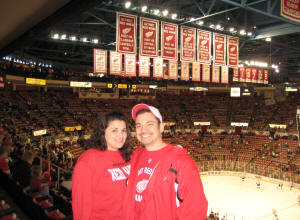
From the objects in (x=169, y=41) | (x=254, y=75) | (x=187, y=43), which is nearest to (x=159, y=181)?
(x=169, y=41)

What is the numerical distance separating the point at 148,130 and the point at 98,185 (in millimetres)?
757

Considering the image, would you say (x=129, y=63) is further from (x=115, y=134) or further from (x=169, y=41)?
(x=115, y=134)

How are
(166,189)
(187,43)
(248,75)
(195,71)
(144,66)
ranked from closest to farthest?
(166,189)
(187,43)
(144,66)
(195,71)
(248,75)

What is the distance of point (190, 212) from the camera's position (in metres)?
1.76

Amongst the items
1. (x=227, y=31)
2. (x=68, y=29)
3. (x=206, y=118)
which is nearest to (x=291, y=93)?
(x=206, y=118)

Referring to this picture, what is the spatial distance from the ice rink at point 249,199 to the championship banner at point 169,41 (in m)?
9.07

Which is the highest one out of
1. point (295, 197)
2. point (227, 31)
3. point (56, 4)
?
point (227, 31)

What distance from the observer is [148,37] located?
359 inches

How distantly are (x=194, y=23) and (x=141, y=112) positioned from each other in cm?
1207

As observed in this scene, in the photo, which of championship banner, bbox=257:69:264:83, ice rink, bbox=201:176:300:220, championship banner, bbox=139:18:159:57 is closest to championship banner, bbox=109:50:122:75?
championship banner, bbox=139:18:159:57

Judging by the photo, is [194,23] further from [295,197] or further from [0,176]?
[295,197]

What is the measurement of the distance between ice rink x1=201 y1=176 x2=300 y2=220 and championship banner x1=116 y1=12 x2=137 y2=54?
10177mm

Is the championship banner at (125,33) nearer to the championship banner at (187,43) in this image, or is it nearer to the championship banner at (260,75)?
the championship banner at (187,43)

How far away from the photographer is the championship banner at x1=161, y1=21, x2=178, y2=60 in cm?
962
